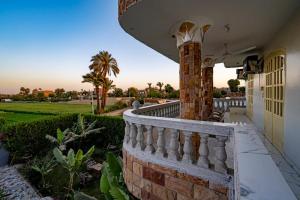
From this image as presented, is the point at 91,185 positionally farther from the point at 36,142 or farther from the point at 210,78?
the point at 210,78

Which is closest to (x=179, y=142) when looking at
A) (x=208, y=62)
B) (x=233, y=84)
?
(x=208, y=62)

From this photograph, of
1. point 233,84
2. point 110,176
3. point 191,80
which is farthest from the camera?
point 233,84

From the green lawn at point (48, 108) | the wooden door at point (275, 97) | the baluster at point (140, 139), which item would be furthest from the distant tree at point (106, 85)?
the baluster at point (140, 139)

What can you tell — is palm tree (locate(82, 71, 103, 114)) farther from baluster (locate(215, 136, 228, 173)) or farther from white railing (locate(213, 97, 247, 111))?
baluster (locate(215, 136, 228, 173))

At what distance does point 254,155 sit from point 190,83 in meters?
3.30

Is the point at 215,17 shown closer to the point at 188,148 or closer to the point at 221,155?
the point at 188,148

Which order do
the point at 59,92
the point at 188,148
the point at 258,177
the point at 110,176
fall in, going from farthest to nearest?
the point at 59,92 < the point at 110,176 < the point at 188,148 < the point at 258,177

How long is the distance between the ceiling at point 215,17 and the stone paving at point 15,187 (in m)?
6.19

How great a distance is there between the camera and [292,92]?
14.4 ft

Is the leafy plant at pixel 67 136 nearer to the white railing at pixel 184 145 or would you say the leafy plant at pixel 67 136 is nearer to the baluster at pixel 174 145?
the white railing at pixel 184 145

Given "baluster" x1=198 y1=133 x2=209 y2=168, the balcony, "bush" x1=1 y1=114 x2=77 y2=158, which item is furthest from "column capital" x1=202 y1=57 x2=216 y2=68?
"bush" x1=1 y1=114 x2=77 y2=158

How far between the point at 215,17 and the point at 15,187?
8326 millimetres

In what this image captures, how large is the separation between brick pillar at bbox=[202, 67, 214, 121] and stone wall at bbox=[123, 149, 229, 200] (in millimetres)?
5532

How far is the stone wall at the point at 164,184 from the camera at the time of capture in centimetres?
328
